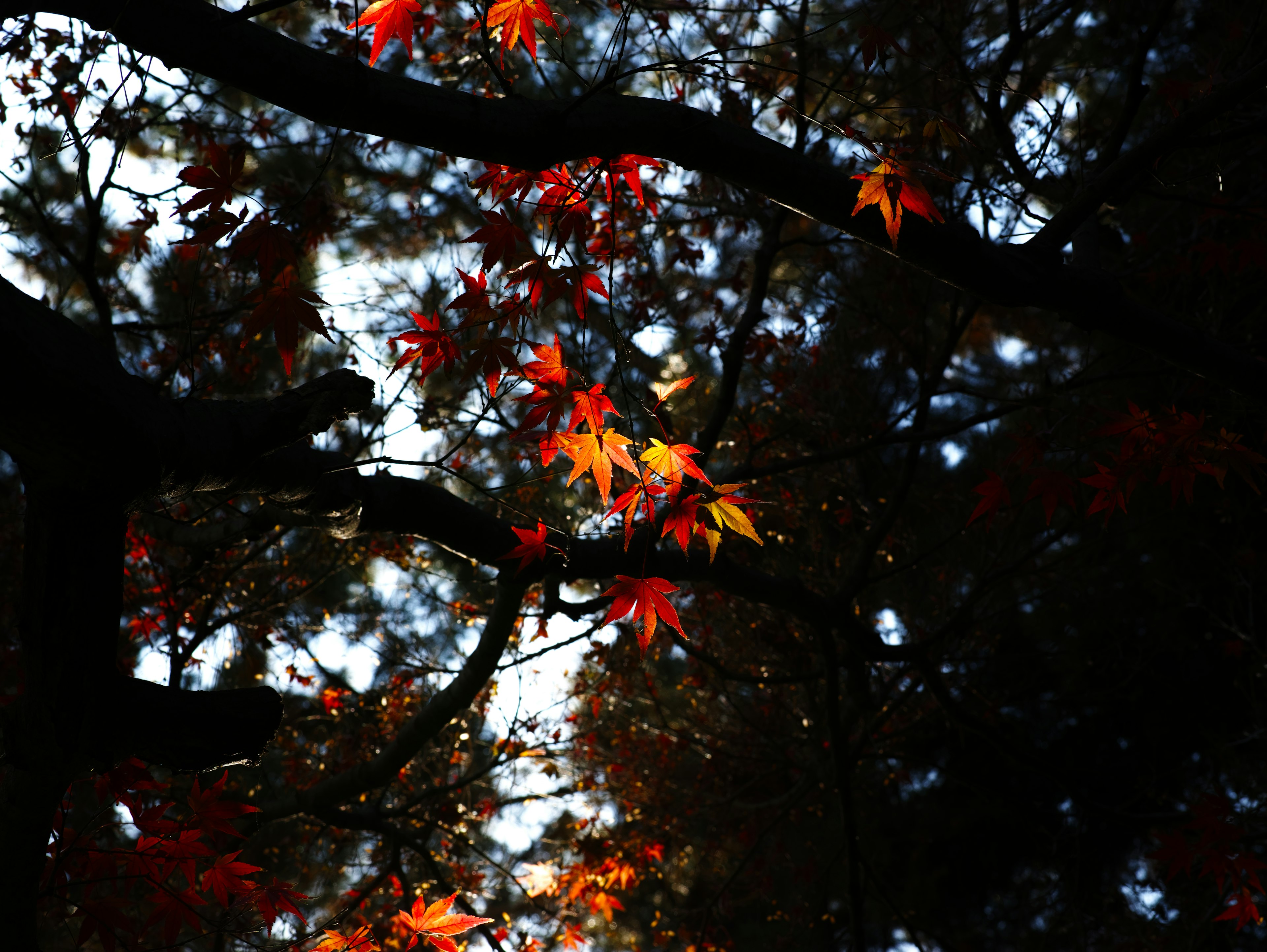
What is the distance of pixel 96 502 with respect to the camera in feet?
4.10

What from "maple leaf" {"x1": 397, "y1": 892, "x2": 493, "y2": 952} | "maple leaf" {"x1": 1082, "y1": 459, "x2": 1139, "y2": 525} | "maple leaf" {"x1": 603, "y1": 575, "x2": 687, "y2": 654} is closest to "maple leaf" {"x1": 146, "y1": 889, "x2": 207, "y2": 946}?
"maple leaf" {"x1": 397, "y1": 892, "x2": 493, "y2": 952}

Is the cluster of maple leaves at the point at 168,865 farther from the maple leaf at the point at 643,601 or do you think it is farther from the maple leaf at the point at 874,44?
the maple leaf at the point at 874,44

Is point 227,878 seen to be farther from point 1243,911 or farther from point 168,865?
point 1243,911

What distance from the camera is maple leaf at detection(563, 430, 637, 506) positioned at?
75.2 inches

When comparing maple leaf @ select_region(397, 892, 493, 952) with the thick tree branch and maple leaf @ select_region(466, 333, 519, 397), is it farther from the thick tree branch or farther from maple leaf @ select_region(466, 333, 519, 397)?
the thick tree branch

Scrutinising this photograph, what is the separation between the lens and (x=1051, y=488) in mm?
2484

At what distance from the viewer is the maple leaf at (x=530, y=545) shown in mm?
2400

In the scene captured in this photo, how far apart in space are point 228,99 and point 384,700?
4.19 meters

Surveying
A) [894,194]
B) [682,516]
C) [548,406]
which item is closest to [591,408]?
[548,406]

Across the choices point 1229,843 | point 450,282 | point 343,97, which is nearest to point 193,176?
point 343,97

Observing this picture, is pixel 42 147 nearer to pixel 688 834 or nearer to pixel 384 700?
pixel 384 700

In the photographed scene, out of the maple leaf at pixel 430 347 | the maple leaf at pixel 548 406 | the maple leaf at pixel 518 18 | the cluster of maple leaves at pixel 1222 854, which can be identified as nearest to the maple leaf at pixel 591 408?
the maple leaf at pixel 548 406

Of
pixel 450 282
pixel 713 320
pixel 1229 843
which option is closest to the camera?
pixel 1229 843

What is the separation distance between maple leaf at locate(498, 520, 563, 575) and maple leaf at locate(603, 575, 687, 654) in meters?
0.47
